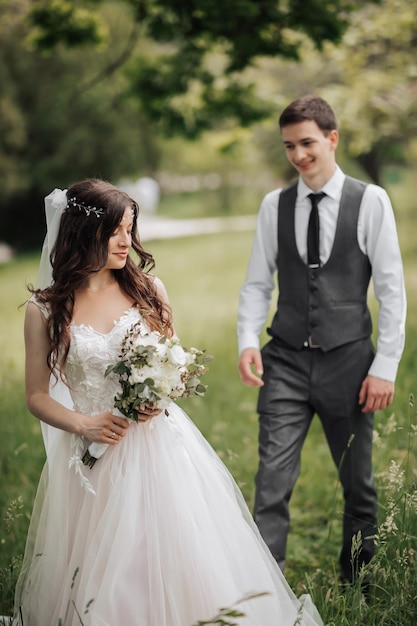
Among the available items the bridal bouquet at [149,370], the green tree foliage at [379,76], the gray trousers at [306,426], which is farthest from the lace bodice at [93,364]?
the green tree foliage at [379,76]

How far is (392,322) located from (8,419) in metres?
3.77

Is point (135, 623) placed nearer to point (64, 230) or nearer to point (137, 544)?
point (137, 544)

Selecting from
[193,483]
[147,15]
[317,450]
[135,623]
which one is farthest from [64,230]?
[147,15]

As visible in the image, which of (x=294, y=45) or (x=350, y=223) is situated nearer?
(x=350, y=223)

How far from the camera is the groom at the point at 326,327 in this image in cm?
361

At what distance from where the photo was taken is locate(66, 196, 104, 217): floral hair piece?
120 inches

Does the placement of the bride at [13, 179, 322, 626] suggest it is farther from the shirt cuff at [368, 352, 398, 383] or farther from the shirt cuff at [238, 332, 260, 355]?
the shirt cuff at [368, 352, 398, 383]

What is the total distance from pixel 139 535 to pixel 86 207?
1260 mm

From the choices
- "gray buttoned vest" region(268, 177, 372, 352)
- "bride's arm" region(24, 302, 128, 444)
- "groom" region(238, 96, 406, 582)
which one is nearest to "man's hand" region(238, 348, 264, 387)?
"groom" region(238, 96, 406, 582)

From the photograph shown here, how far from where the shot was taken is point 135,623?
2809mm

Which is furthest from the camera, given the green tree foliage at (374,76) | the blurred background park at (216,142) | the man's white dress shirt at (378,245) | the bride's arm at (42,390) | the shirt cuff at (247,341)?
the green tree foliage at (374,76)

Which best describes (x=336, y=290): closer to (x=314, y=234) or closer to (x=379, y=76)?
(x=314, y=234)

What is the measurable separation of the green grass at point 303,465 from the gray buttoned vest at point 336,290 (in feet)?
1.65

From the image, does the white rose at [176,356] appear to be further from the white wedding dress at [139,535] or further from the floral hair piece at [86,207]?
the floral hair piece at [86,207]
